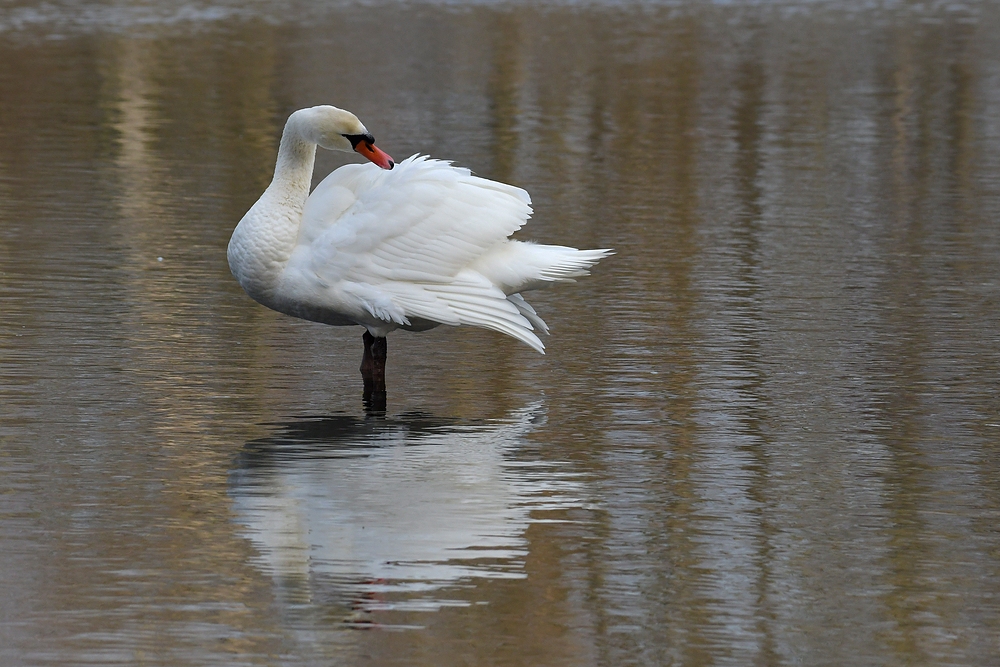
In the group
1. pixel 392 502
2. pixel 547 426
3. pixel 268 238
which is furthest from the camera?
pixel 268 238

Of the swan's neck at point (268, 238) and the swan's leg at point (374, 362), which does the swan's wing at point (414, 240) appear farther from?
the swan's leg at point (374, 362)

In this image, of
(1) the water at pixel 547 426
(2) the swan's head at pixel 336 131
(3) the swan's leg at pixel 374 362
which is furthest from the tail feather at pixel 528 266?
(2) the swan's head at pixel 336 131

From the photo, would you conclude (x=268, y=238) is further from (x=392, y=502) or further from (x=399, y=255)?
(x=392, y=502)

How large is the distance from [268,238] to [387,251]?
0.55m

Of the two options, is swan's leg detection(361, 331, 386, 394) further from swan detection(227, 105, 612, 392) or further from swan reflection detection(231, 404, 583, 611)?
swan reflection detection(231, 404, 583, 611)

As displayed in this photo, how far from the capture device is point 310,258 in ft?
27.5

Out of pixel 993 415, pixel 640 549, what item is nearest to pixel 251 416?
pixel 640 549

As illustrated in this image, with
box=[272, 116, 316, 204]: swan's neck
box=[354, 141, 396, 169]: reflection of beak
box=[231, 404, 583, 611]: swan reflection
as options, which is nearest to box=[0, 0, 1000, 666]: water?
box=[231, 404, 583, 611]: swan reflection

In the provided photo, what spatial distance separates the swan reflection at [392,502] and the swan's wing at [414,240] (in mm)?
643

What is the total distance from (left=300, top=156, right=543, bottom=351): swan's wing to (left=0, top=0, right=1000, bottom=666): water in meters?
0.41

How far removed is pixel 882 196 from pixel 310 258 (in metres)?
7.32

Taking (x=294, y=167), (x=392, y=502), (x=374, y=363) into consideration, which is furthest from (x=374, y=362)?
(x=392, y=502)

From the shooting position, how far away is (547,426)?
7754 millimetres

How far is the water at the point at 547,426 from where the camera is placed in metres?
5.34
